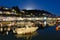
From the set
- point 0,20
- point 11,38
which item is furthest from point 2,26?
point 11,38

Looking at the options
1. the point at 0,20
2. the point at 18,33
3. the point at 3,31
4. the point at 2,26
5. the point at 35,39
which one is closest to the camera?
the point at 35,39

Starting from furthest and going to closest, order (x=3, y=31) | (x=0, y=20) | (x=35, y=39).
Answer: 1. (x=0, y=20)
2. (x=3, y=31)
3. (x=35, y=39)

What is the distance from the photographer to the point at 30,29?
102ft

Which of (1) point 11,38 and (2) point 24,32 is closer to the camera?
(1) point 11,38

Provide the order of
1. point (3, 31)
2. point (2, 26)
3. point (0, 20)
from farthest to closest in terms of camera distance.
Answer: point (0, 20) → point (2, 26) → point (3, 31)

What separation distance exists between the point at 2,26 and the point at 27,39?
9507 millimetres

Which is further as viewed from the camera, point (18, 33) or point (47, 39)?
point (18, 33)

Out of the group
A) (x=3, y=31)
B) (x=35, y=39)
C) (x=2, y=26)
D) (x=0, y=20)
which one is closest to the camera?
(x=35, y=39)

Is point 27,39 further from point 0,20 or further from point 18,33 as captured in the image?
point 0,20

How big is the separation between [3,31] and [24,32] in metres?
3.13

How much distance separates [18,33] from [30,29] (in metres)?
2.29

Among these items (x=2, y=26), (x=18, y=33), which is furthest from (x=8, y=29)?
(x=18, y=33)

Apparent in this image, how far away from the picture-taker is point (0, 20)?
38844mm

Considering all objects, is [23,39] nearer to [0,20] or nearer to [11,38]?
[11,38]
